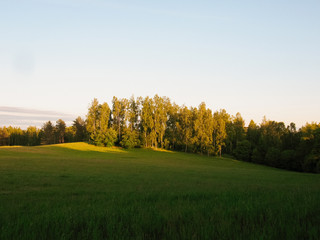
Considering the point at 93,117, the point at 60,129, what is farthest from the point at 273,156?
the point at 60,129

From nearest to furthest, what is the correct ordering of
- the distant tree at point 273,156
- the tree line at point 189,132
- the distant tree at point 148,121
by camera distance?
→ the distant tree at point 273,156
the tree line at point 189,132
the distant tree at point 148,121

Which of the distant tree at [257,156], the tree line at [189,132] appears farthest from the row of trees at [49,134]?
the distant tree at [257,156]

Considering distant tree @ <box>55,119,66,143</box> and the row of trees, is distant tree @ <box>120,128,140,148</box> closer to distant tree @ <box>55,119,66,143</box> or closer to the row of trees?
the row of trees

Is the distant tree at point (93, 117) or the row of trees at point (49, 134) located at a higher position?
the distant tree at point (93, 117)

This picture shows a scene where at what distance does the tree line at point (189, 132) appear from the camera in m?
76.1

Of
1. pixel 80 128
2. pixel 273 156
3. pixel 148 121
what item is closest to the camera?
pixel 273 156

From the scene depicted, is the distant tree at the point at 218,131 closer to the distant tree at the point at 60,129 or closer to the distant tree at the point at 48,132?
the distant tree at the point at 60,129

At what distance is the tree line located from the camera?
76125 mm

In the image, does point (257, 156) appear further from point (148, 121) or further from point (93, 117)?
point (93, 117)

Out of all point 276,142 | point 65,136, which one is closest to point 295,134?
point 276,142

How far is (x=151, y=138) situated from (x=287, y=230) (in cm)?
7975

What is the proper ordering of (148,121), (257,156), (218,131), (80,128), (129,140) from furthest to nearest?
(80,128) < (148,121) < (218,131) < (129,140) < (257,156)

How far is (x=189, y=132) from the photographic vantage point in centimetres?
8262

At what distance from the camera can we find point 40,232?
3.07 m
